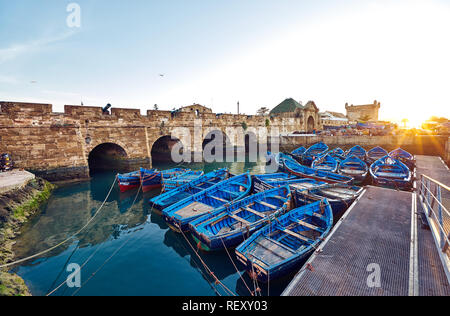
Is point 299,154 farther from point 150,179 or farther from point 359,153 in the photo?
point 150,179

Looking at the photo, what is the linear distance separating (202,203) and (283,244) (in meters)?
4.43

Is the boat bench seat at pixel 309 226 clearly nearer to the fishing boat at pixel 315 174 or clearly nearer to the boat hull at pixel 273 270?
the boat hull at pixel 273 270

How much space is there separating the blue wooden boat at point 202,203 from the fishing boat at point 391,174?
866 cm

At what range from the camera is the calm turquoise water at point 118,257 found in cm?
563

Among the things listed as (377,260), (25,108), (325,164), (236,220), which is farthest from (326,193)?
(25,108)

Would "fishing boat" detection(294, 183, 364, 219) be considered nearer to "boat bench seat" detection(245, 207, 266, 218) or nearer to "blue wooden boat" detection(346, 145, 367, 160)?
"boat bench seat" detection(245, 207, 266, 218)

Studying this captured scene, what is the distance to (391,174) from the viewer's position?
13312 millimetres

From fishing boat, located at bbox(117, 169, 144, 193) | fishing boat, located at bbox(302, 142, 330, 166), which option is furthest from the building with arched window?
fishing boat, located at bbox(117, 169, 144, 193)

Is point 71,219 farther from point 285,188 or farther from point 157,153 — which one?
A: point 157,153

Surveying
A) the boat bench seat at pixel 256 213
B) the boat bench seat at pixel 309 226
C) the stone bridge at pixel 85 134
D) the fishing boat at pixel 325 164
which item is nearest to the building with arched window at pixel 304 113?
the fishing boat at pixel 325 164

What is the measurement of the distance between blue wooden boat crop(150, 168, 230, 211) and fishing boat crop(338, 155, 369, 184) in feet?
30.0

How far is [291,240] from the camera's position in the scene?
6.74m

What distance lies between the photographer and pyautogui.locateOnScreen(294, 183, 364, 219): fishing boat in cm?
Result: 869
